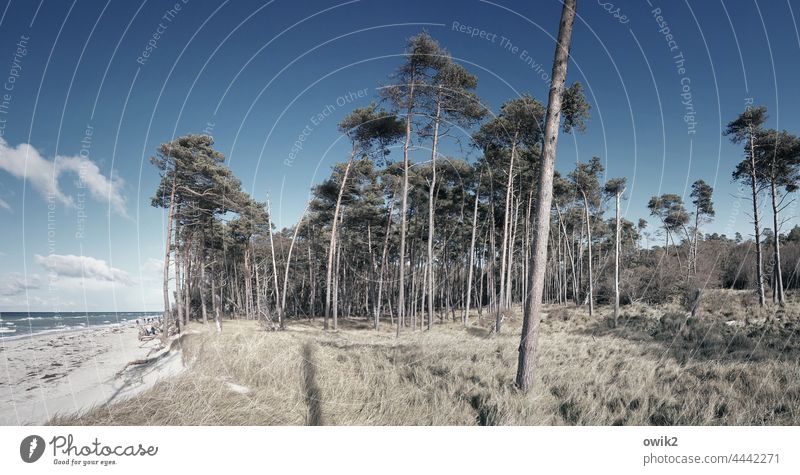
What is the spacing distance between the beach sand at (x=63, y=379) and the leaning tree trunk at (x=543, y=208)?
20.6 ft

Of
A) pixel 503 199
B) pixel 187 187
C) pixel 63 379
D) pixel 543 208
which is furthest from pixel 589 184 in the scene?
pixel 63 379

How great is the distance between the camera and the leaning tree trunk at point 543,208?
495cm

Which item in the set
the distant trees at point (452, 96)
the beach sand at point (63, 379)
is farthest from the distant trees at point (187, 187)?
the distant trees at point (452, 96)

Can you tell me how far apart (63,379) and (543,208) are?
14.3 m

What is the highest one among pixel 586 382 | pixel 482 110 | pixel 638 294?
pixel 482 110

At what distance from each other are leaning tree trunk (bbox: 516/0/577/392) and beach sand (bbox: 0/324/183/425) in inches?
247

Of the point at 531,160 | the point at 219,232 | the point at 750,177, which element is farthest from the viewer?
the point at 219,232

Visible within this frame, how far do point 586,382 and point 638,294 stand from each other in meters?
23.3

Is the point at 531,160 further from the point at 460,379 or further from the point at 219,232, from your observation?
the point at 219,232

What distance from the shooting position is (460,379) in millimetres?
5160

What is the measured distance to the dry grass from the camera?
4.10 meters

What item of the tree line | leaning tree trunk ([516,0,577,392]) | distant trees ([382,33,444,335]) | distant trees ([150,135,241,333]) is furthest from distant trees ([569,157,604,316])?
distant trees ([150,135,241,333])
